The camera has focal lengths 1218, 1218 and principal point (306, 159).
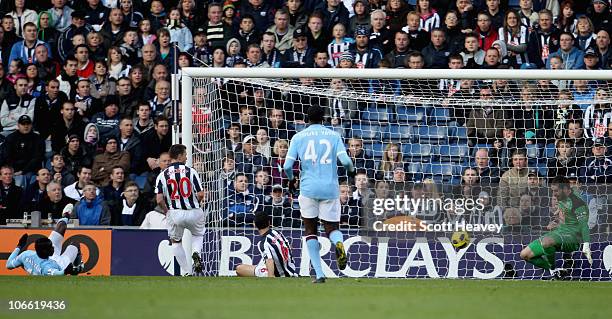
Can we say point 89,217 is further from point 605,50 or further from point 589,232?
point 605,50

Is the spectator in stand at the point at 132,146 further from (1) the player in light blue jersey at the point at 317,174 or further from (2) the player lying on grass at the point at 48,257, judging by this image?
(1) the player in light blue jersey at the point at 317,174

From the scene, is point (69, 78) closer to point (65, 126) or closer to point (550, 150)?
point (65, 126)

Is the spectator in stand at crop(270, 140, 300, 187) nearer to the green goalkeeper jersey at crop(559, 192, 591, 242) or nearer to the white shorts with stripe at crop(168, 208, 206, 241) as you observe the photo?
the white shorts with stripe at crop(168, 208, 206, 241)

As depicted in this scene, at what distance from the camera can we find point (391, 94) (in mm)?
19562

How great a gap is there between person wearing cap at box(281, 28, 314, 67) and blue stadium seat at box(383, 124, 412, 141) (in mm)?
2571

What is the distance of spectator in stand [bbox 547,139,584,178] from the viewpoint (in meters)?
18.2

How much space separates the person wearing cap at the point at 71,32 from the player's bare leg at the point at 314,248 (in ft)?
30.5

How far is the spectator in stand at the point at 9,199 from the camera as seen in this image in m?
20.2

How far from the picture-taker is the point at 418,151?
60.6 feet

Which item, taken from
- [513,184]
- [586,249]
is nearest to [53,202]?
[513,184]

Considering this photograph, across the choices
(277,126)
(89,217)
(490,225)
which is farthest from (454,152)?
(89,217)

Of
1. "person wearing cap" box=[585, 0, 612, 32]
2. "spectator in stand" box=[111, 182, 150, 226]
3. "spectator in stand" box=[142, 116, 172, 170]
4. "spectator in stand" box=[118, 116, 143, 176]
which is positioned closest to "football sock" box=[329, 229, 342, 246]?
"spectator in stand" box=[111, 182, 150, 226]

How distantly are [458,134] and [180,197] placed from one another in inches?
185

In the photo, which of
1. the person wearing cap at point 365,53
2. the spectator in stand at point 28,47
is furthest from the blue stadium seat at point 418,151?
the spectator in stand at point 28,47
